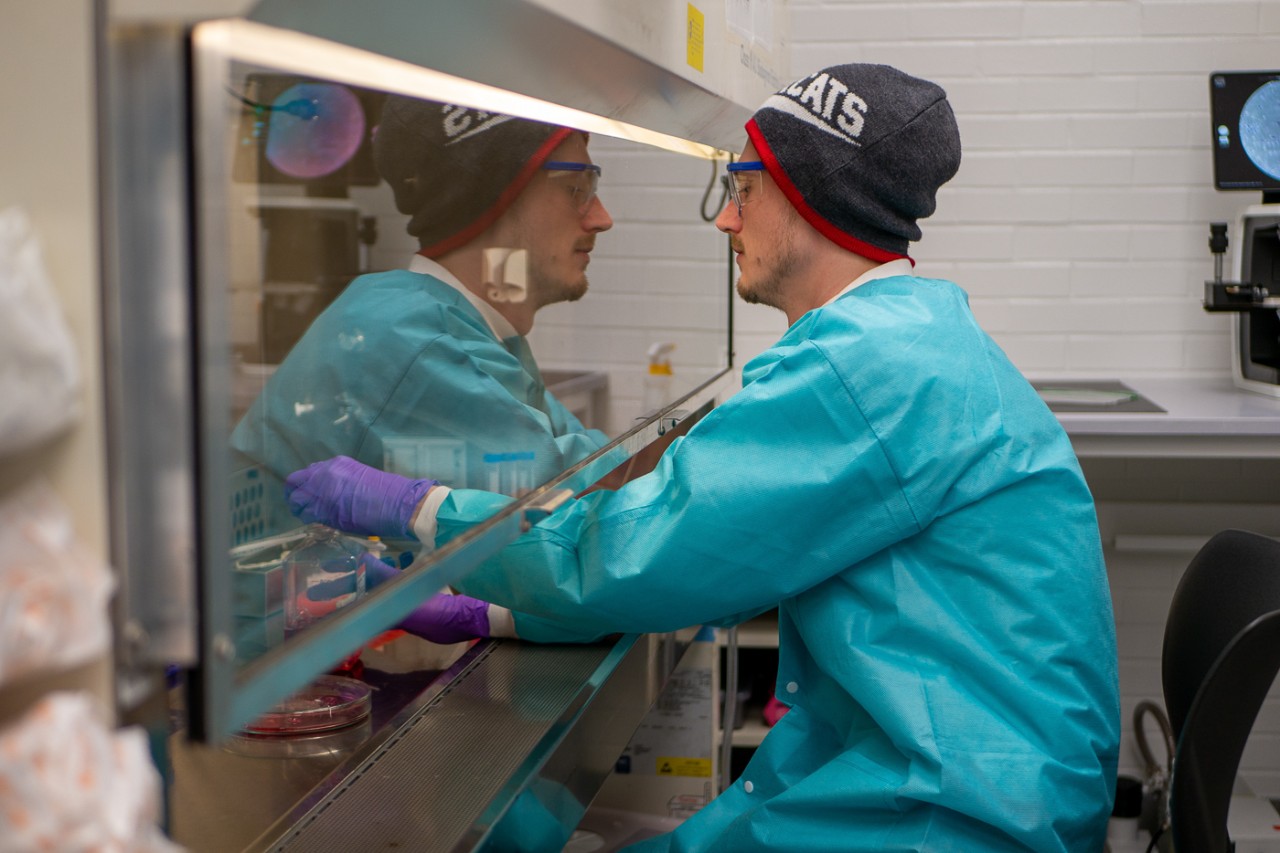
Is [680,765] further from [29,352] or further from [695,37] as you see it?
[29,352]

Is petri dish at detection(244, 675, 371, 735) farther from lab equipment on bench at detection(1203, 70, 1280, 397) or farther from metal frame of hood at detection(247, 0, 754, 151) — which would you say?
lab equipment on bench at detection(1203, 70, 1280, 397)

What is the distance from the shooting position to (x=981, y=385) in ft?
4.58

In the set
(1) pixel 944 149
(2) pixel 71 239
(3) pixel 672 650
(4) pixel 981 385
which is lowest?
(3) pixel 672 650

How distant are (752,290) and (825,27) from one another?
1678mm

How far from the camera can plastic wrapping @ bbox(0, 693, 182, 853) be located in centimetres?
55

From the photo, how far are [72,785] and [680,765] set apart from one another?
184 cm

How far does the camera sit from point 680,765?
91.3 inches

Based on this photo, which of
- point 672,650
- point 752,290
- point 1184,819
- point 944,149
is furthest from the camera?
point 672,650

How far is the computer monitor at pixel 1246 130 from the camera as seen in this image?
281 centimetres

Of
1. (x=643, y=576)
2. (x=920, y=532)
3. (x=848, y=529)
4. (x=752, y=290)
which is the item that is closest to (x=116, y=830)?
(x=643, y=576)

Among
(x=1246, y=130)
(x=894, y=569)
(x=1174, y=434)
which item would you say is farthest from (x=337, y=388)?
(x=1246, y=130)

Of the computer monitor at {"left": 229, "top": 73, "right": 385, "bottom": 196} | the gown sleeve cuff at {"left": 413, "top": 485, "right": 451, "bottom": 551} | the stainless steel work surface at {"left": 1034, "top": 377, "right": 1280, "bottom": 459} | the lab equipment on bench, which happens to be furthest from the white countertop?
the computer monitor at {"left": 229, "top": 73, "right": 385, "bottom": 196}

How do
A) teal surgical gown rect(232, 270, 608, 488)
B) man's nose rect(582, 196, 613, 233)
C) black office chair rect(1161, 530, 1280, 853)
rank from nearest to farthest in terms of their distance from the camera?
teal surgical gown rect(232, 270, 608, 488) < black office chair rect(1161, 530, 1280, 853) < man's nose rect(582, 196, 613, 233)

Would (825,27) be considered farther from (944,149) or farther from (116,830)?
(116,830)
